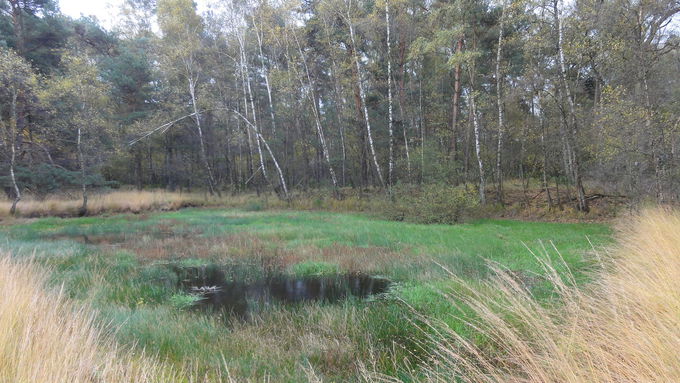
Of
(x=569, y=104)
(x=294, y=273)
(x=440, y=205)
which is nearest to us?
(x=294, y=273)

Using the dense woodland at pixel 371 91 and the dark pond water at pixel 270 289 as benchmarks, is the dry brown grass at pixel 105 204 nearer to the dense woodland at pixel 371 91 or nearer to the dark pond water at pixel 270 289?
the dense woodland at pixel 371 91

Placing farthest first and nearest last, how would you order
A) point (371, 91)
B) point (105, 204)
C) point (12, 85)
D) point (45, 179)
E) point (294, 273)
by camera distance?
point (371, 91) → point (105, 204) → point (45, 179) → point (12, 85) → point (294, 273)

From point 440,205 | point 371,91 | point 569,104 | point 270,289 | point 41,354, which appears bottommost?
point 270,289

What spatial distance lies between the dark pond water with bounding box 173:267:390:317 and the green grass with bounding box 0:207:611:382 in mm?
394

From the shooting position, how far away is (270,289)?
747 cm

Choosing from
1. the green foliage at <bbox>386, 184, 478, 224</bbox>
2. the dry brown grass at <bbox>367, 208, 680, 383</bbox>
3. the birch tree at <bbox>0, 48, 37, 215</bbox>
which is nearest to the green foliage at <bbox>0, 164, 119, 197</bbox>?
the birch tree at <bbox>0, 48, 37, 215</bbox>

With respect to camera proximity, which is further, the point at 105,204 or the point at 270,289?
the point at 105,204

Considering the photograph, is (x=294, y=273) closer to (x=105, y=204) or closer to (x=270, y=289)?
(x=270, y=289)

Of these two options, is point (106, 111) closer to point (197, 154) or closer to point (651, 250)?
point (197, 154)

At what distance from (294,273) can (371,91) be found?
67.1 feet

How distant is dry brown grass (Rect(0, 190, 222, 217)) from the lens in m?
18.8

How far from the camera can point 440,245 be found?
32.8 feet

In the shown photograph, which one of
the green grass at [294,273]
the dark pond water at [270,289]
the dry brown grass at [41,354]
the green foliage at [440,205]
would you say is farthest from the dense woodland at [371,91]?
the dry brown grass at [41,354]

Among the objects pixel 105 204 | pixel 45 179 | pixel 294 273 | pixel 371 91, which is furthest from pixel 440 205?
pixel 45 179
